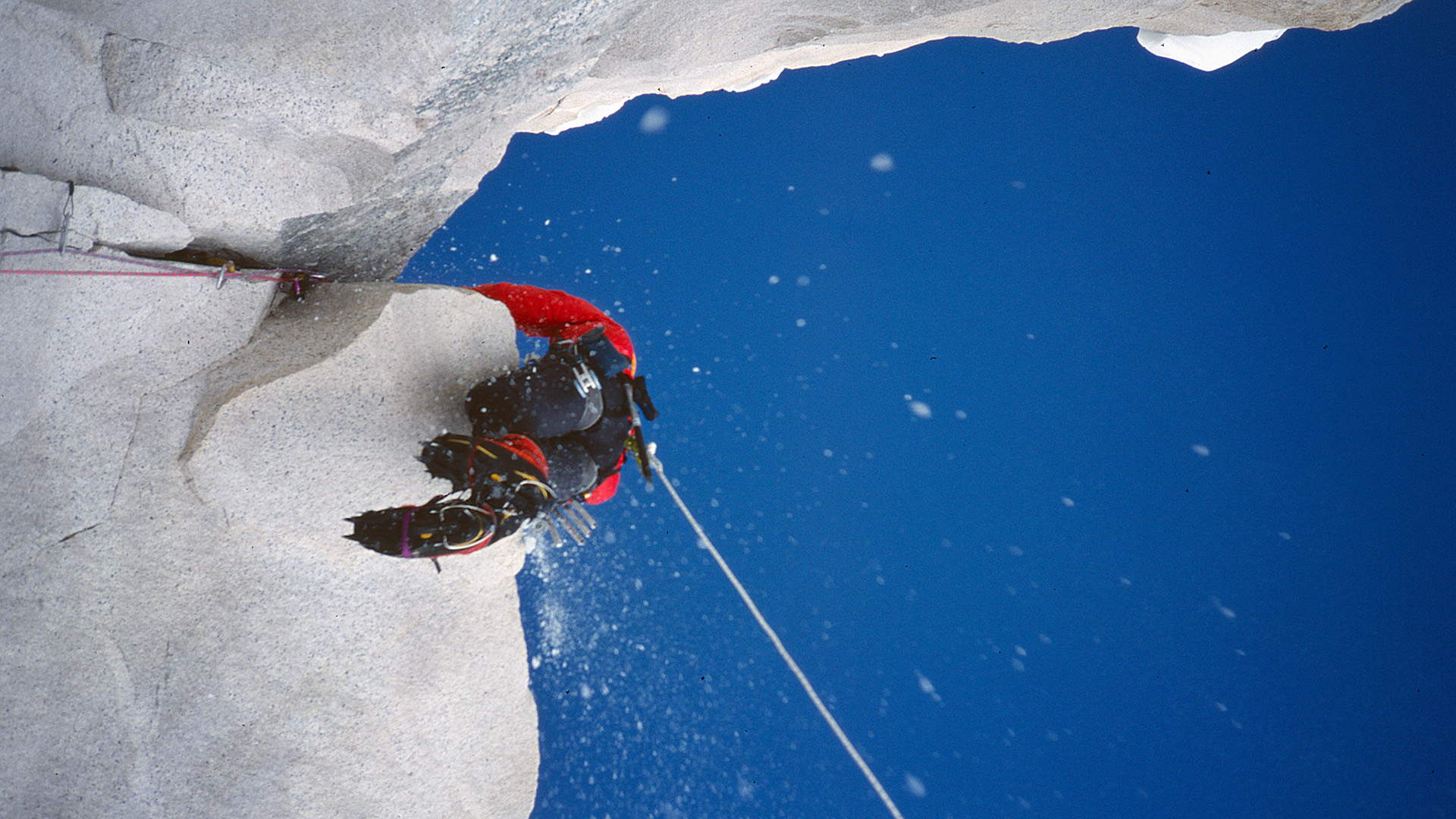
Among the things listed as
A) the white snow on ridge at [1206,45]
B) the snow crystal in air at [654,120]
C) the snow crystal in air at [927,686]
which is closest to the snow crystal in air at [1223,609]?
the snow crystal in air at [927,686]

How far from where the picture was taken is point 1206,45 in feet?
5.84

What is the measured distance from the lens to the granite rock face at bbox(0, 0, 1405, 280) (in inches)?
49.3

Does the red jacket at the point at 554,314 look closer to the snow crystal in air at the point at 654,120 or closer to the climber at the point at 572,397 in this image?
the climber at the point at 572,397

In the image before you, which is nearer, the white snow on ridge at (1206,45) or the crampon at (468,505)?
the crampon at (468,505)

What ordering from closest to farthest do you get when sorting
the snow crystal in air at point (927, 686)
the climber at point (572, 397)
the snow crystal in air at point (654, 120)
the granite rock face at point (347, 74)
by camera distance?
the granite rock face at point (347, 74) < the climber at point (572, 397) < the snow crystal in air at point (927, 686) < the snow crystal in air at point (654, 120)

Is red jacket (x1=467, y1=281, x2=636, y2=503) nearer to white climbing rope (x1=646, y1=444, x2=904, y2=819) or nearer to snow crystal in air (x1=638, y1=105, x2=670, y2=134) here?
white climbing rope (x1=646, y1=444, x2=904, y2=819)

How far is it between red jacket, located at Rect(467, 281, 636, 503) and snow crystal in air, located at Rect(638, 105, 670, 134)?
949mm

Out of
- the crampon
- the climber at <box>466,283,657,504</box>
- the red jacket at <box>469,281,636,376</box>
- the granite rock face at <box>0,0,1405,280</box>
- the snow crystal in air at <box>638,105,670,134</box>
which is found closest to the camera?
the granite rock face at <box>0,0,1405,280</box>

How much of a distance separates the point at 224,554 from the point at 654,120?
6.24 feet

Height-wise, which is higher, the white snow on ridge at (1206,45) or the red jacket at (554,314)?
the white snow on ridge at (1206,45)

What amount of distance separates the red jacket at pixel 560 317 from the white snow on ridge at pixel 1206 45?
1.56 metres

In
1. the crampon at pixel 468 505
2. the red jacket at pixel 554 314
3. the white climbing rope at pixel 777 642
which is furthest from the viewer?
the white climbing rope at pixel 777 642

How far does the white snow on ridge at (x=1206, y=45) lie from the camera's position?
5.68 feet

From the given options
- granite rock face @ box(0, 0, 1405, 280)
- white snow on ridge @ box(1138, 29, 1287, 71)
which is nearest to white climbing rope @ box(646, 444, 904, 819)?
granite rock face @ box(0, 0, 1405, 280)
